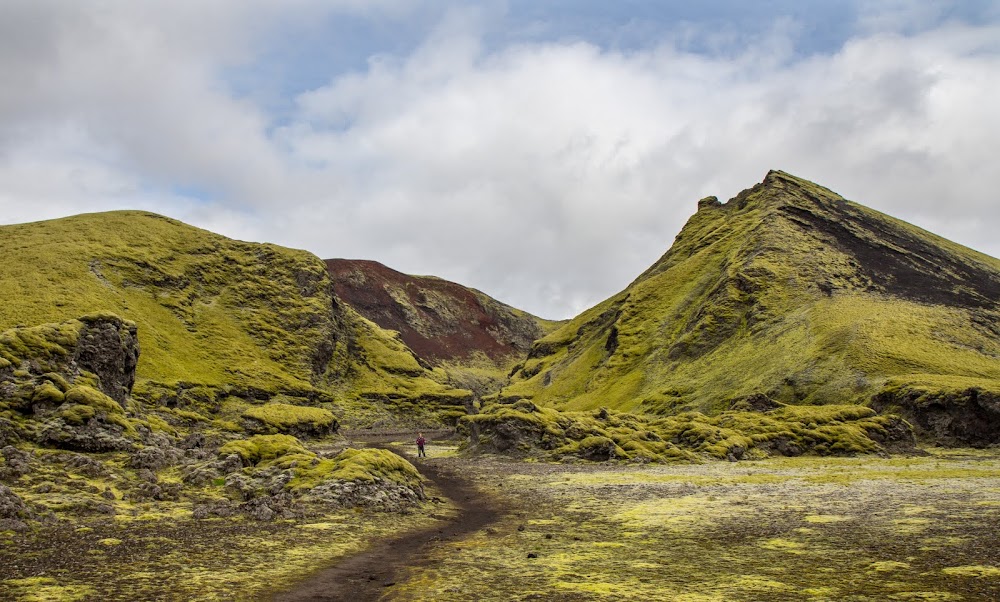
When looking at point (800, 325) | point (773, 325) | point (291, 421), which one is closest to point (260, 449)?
point (291, 421)

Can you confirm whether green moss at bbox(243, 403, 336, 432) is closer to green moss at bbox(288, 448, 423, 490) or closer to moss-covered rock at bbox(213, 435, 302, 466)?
moss-covered rock at bbox(213, 435, 302, 466)

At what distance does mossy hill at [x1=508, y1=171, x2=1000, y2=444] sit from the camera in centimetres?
7556

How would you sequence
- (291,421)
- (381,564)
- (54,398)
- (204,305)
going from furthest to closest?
(204,305), (291,421), (54,398), (381,564)

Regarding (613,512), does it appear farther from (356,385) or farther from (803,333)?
(356,385)

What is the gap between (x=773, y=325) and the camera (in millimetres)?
103812

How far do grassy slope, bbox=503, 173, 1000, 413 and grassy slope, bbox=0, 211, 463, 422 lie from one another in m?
51.6

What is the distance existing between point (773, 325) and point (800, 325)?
20.5 ft

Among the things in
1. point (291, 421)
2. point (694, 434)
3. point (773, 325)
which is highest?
point (773, 325)

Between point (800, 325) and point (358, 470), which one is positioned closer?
point (358, 470)

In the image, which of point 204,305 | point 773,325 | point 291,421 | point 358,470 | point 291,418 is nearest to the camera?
point 358,470

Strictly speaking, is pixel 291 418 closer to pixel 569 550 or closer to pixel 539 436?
pixel 539 436

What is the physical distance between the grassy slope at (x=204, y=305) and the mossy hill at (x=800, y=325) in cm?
5037

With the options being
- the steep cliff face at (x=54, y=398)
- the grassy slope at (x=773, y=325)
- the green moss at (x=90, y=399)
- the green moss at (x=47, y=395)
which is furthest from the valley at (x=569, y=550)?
the grassy slope at (x=773, y=325)

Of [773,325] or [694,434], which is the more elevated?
[773,325]
